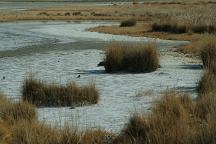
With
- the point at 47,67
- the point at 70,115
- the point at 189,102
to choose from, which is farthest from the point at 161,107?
the point at 47,67

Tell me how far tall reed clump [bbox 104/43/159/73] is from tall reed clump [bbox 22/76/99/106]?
552cm

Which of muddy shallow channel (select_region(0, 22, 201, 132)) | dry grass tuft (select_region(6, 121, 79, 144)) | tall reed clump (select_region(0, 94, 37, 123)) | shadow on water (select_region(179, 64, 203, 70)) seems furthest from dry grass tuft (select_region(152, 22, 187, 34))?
dry grass tuft (select_region(6, 121, 79, 144))

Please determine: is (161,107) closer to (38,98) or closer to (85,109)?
(85,109)

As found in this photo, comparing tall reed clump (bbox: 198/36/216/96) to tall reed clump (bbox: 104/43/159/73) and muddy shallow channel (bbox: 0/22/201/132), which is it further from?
tall reed clump (bbox: 104/43/159/73)

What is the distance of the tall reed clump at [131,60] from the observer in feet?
61.2

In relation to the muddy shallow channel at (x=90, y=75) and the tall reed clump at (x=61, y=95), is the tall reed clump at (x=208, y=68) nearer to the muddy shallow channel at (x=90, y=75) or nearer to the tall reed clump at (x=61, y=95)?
the muddy shallow channel at (x=90, y=75)

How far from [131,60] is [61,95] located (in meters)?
6.36

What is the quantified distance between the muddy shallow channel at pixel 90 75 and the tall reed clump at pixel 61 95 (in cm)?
30

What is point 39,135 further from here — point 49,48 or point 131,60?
point 49,48

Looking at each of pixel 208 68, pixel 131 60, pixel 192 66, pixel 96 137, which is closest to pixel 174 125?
pixel 96 137

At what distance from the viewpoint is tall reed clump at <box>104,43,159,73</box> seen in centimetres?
1866

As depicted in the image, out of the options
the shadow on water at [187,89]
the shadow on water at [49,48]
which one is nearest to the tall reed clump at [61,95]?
the shadow on water at [187,89]

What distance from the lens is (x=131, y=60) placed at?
18922 millimetres

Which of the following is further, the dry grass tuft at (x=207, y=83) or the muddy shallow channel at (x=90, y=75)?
the dry grass tuft at (x=207, y=83)
